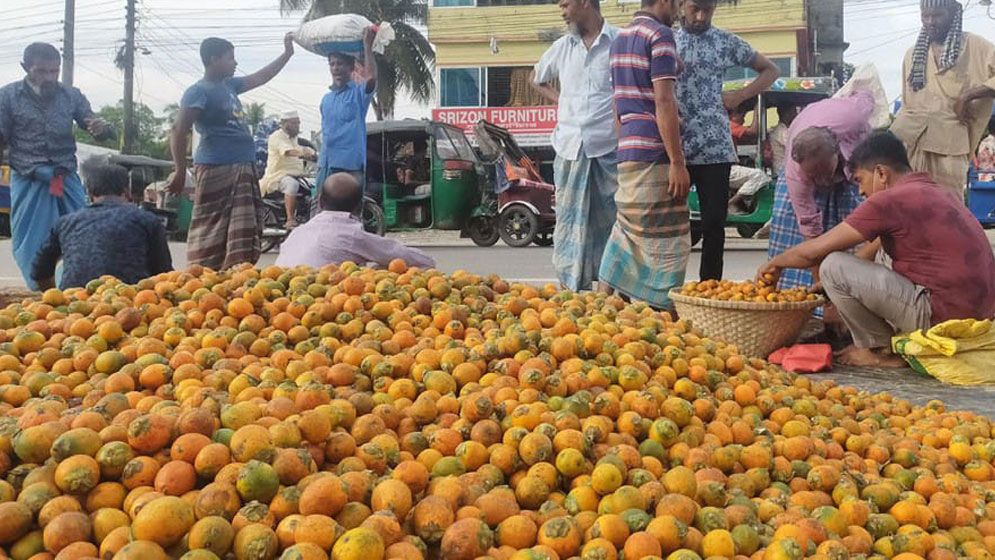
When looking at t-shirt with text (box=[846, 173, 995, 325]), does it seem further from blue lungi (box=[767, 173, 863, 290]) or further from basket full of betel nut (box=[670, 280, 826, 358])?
blue lungi (box=[767, 173, 863, 290])

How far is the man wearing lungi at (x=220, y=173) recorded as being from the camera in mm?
5402

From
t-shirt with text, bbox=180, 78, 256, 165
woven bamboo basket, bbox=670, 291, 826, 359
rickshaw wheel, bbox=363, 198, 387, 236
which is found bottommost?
woven bamboo basket, bbox=670, 291, 826, 359

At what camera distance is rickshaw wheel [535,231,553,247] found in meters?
12.5

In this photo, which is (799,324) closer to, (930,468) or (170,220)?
(930,468)

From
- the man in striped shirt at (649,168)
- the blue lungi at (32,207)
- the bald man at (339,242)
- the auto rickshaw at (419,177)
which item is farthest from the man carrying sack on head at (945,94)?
the auto rickshaw at (419,177)

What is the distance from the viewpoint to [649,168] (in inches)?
179

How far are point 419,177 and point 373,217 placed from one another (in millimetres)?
1375

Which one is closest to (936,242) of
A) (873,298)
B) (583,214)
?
(873,298)

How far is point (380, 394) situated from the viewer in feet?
7.16

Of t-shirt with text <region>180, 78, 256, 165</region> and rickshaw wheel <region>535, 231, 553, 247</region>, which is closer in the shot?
t-shirt with text <region>180, 78, 256, 165</region>

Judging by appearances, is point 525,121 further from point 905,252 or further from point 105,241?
point 105,241

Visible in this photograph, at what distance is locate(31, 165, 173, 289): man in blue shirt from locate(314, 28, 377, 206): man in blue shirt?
6.74 feet

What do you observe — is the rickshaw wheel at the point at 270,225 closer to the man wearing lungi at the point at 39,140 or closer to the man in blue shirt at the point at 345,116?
the man in blue shirt at the point at 345,116

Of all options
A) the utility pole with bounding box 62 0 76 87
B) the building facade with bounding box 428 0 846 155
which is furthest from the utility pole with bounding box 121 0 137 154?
the building facade with bounding box 428 0 846 155
